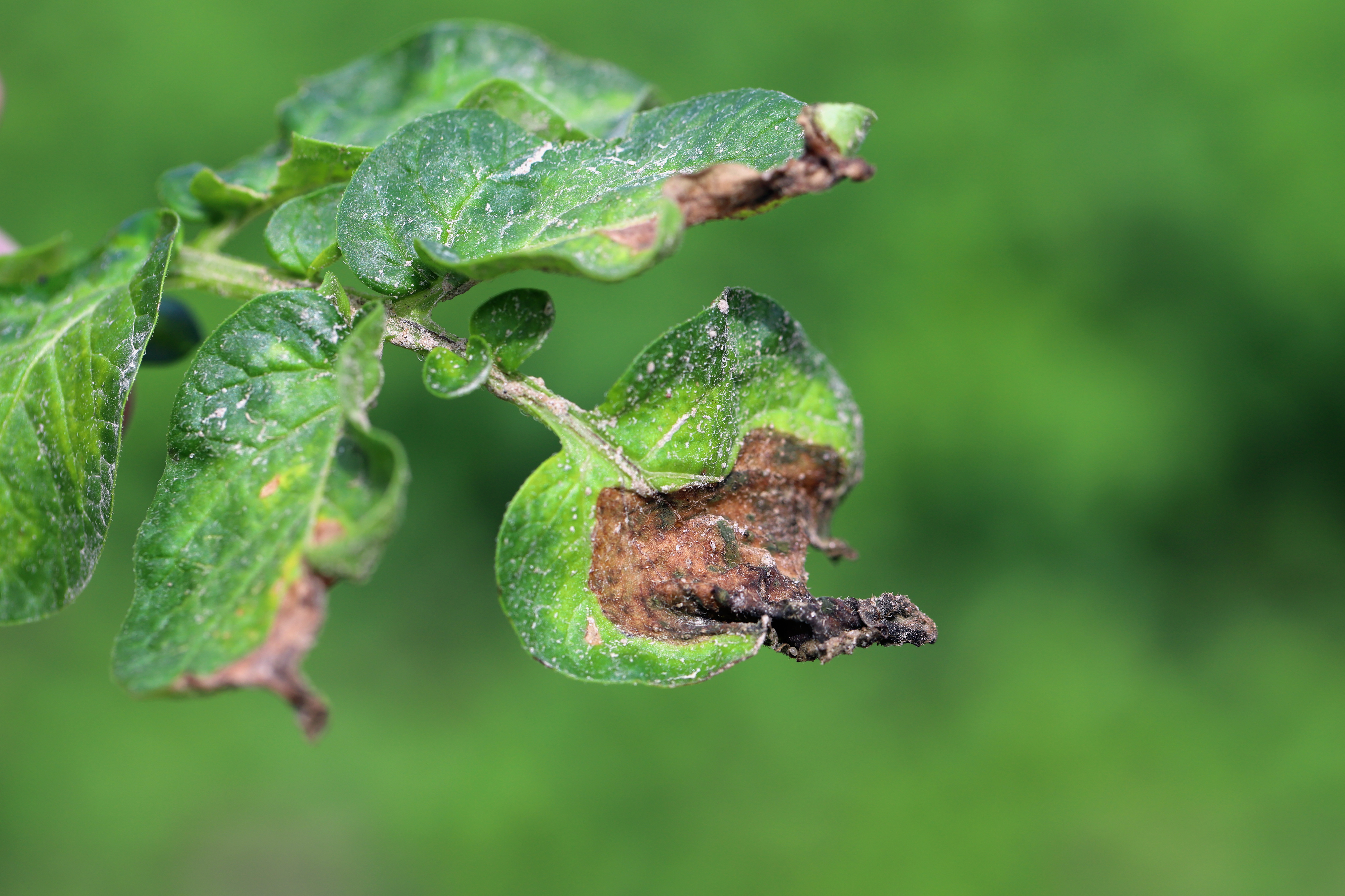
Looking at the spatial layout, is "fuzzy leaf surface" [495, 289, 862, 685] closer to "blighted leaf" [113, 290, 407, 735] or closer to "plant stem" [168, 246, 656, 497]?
"plant stem" [168, 246, 656, 497]

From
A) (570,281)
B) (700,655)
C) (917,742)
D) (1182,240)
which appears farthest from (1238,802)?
(700,655)

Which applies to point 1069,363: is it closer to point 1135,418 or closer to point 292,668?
point 1135,418

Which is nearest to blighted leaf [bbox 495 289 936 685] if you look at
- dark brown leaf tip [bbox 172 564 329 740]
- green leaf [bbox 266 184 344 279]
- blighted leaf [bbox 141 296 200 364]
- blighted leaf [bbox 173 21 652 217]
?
dark brown leaf tip [bbox 172 564 329 740]

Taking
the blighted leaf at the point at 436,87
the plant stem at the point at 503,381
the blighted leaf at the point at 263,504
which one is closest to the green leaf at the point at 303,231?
the plant stem at the point at 503,381

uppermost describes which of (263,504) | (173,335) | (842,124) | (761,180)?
(842,124)

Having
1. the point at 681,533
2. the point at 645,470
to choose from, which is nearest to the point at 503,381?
the point at 645,470

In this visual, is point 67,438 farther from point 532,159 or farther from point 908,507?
point 908,507

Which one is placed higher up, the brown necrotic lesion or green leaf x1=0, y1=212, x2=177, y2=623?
the brown necrotic lesion
